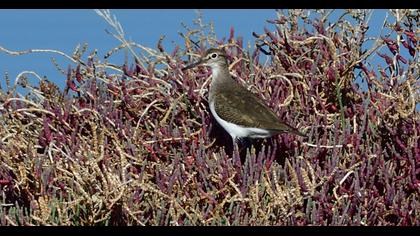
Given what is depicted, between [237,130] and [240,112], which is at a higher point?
[240,112]

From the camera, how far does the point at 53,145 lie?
930 cm

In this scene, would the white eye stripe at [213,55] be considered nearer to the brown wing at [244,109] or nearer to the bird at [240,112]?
the bird at [240,112]

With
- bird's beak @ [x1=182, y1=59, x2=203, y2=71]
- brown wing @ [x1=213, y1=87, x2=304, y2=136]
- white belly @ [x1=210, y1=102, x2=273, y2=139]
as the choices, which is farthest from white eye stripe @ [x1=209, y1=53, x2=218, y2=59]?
white belly @ [x1=210, y1=102, x2=273, y2=139]

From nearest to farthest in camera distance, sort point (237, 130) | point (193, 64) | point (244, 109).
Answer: point (237, 130), point (244, 109), point (193, 64)

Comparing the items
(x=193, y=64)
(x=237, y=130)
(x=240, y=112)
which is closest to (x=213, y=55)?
(x=193, y=64)

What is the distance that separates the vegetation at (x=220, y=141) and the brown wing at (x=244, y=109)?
0.62ft

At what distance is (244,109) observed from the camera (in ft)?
33.6

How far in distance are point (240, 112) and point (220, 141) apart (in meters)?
0.39

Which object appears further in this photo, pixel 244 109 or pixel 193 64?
Answer: pixel 193 64

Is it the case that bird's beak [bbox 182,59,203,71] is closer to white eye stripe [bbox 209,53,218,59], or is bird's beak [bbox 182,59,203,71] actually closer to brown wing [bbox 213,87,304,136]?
white eye stripe [bbox 209,53,218,59]

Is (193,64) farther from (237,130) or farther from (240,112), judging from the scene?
(237,130)

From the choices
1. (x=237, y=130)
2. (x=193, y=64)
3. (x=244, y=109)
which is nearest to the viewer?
(x=237, y=130)
